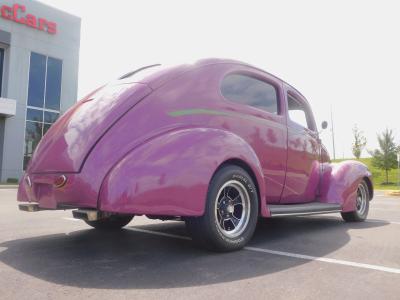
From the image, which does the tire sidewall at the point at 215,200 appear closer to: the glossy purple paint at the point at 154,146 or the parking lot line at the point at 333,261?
the glossy purple paint at the point at 154,146

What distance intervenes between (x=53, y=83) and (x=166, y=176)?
2402 cm

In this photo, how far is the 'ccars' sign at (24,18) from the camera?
75.0ft

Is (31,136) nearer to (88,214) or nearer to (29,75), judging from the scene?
(29,75)

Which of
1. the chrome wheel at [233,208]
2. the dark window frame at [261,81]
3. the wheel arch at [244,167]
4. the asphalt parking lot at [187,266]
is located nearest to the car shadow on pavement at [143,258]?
the asphalt parking lot at [187,266]

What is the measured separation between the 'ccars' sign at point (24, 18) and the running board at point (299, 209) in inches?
940

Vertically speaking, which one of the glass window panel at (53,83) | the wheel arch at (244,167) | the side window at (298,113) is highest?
the glass window panel at (53,83)

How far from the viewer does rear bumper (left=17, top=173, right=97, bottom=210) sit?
2920mm

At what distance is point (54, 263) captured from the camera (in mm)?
2996

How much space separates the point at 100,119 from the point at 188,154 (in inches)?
32.8

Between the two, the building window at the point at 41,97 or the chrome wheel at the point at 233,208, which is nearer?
the chrome wheel at the point at 233,208

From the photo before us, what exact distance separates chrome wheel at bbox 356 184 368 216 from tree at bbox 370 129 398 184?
1427 inches

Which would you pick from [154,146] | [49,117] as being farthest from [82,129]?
[49,117]

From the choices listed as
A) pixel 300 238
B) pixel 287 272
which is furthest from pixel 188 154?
pixel 300 238

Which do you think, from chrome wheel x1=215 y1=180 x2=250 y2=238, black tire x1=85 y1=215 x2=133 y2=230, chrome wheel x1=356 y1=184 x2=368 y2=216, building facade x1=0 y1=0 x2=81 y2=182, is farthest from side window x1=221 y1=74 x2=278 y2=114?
building facade x1=0 y1=0 x2=81 y2=182
